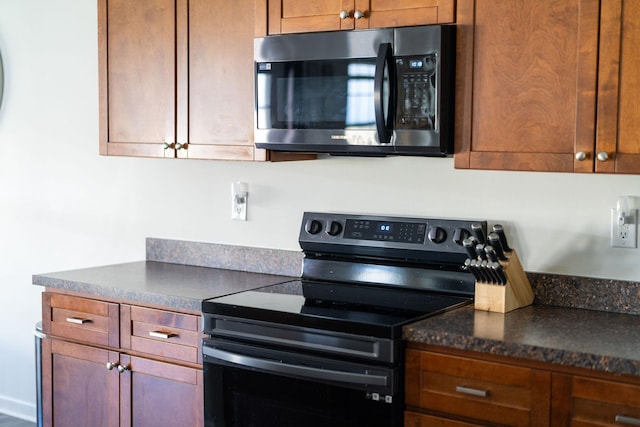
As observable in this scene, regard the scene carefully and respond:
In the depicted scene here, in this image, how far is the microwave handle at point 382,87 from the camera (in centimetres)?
282

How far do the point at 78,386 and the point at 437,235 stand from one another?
1.41 metres

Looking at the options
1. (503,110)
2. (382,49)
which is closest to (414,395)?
(503,110)

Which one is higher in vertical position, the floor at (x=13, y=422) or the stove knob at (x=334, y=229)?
the stove knob at (x=334, y=229)

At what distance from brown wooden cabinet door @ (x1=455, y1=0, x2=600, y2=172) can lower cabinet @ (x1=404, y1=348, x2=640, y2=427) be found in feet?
1.94

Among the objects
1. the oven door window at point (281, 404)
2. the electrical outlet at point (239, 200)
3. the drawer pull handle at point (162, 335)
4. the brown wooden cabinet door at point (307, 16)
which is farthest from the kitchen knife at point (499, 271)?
the electrical outlet at point (239, 200)

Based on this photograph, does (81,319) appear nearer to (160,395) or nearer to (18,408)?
(160,395)

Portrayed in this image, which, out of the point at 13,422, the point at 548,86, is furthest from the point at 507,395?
the point at 13,422

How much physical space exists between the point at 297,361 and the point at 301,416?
166 mm

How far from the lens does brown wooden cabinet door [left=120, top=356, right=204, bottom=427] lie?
306 centimetres

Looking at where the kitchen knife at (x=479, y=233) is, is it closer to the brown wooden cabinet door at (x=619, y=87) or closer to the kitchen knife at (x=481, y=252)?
the kitchen knife at (x=481, y=252)

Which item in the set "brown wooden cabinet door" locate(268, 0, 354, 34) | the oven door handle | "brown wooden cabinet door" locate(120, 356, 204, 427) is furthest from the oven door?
"brown wooden cabinet door" locate(268, 0, 354, 34)

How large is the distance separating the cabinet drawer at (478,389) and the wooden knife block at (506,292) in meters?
0.32

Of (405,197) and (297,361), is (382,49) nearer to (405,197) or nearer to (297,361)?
(405,197)

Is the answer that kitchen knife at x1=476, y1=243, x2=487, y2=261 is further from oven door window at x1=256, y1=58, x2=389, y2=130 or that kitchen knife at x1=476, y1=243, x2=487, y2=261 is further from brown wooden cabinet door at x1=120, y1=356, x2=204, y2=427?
brown wooden cabinet door at x1=120, y1=356, x2=204, y2=427
